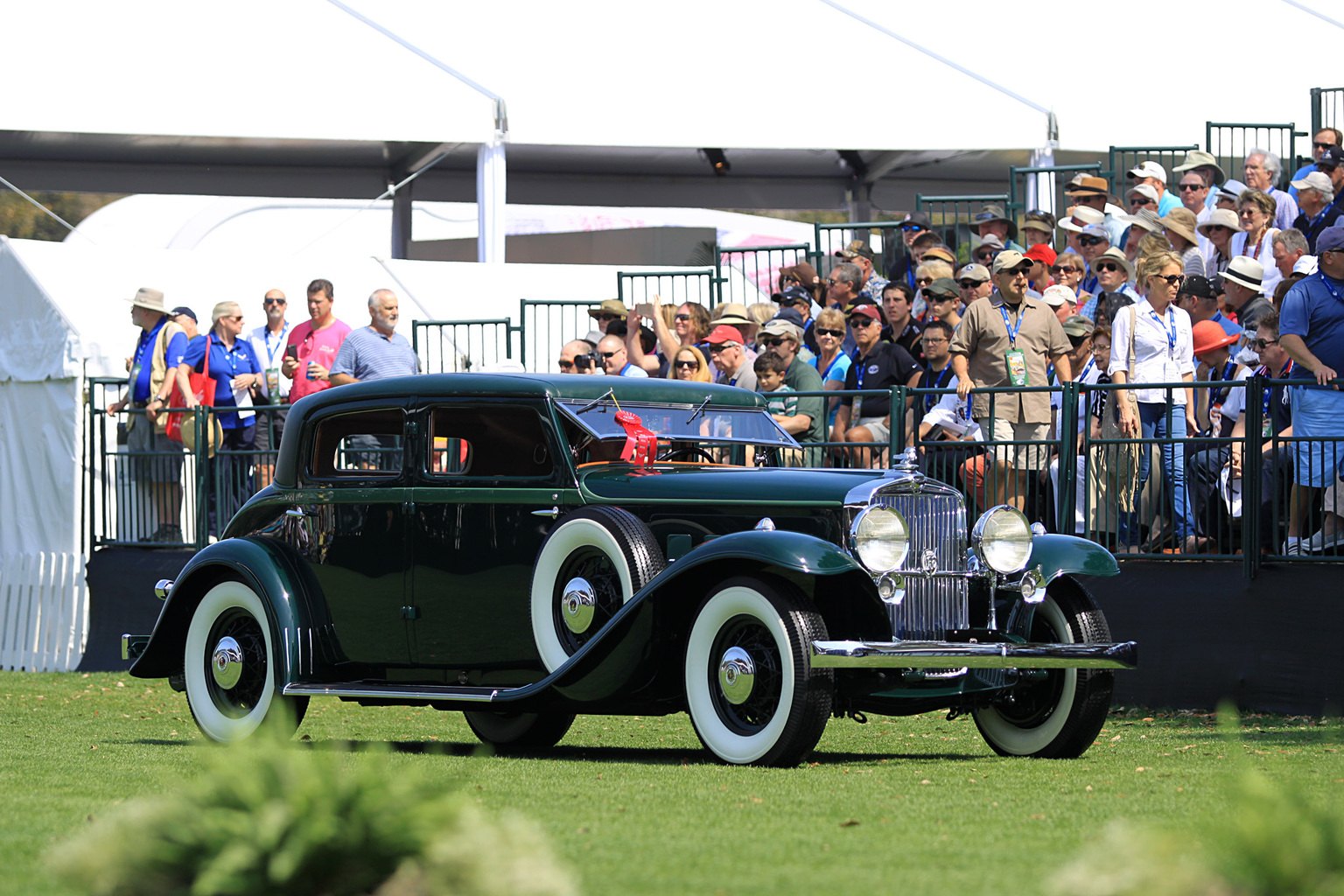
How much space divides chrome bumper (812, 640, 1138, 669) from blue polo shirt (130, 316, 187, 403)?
8.81 m

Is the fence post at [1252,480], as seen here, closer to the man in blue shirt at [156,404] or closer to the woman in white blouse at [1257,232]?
the woman in white blouse at [1257,232]

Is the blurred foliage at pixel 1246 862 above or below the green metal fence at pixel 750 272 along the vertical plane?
below

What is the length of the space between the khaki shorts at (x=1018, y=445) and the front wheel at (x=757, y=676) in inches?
158

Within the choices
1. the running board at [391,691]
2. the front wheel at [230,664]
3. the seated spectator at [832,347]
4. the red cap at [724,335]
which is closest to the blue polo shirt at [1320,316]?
the seated spectator at [832,347]

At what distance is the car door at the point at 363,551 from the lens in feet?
29.6

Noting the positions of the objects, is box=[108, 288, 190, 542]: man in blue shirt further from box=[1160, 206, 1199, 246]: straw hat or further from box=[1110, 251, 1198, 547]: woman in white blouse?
box=[1160, 206, 1199, 246]: straw hat

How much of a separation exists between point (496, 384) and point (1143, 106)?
12798 millimetres

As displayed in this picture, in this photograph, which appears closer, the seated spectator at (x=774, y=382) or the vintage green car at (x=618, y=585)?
the vintage green car at (x=618, y=585)

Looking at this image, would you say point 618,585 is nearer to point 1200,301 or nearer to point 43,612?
point 1200,301

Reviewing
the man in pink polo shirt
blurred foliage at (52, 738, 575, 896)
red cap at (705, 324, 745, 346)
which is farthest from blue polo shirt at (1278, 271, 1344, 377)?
blurred foliage at (52, 738, 575, 896)

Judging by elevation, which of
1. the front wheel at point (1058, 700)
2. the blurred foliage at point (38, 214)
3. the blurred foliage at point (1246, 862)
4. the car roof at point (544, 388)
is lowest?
the front wheel at point (1058, 700)

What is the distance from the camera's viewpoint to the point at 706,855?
17.5ft

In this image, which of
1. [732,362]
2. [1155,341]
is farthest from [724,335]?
[1155,341]

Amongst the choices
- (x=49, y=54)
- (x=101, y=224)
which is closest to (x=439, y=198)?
(x=49, y=54)
